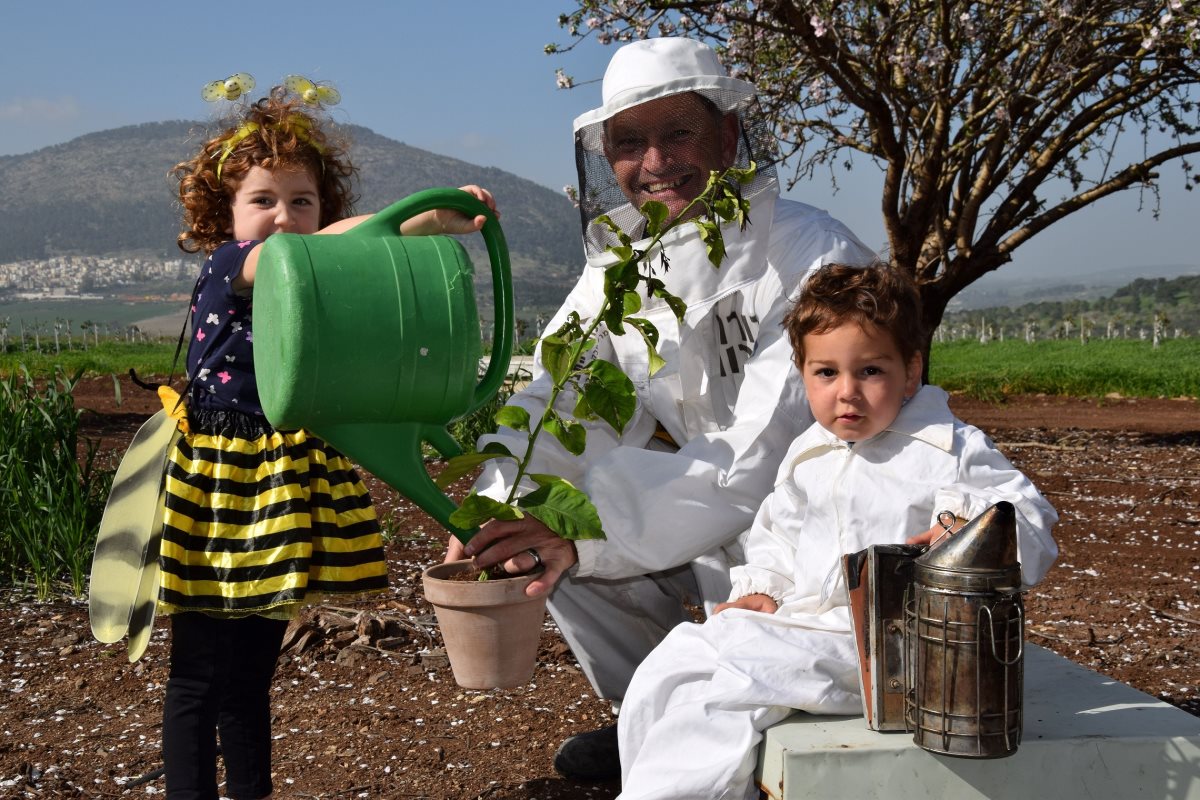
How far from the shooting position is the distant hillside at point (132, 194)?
112 m

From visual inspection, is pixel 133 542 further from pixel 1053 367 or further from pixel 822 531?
pixel 1053 367

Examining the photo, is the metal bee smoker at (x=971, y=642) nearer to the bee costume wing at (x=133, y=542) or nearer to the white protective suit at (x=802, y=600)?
the white protective suit at (x=802, y=600)

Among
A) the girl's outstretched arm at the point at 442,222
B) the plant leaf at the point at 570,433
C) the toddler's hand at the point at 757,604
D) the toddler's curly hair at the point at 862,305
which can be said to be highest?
the girl's outstretched arm at the point at 442,222

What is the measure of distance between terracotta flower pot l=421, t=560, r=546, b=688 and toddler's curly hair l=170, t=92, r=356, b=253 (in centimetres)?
87

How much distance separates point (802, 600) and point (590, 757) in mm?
755

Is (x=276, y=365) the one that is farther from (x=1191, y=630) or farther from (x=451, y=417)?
(x=1191, y=630)

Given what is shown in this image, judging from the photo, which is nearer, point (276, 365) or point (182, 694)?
point (276, 365)

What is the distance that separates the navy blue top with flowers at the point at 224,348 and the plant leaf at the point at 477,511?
0.50 metres

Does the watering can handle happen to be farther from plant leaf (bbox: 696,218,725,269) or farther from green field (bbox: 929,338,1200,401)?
green field (bbox: 929,338,1200,401)

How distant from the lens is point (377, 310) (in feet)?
5.32

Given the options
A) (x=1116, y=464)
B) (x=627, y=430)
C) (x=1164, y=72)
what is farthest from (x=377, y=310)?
(x=1164, y=72)

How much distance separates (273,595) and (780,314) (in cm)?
118


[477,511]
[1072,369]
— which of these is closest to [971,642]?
[477,511]

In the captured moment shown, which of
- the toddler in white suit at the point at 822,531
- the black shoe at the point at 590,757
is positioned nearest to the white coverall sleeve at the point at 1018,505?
the toddler in white suit at the point at 822,531
